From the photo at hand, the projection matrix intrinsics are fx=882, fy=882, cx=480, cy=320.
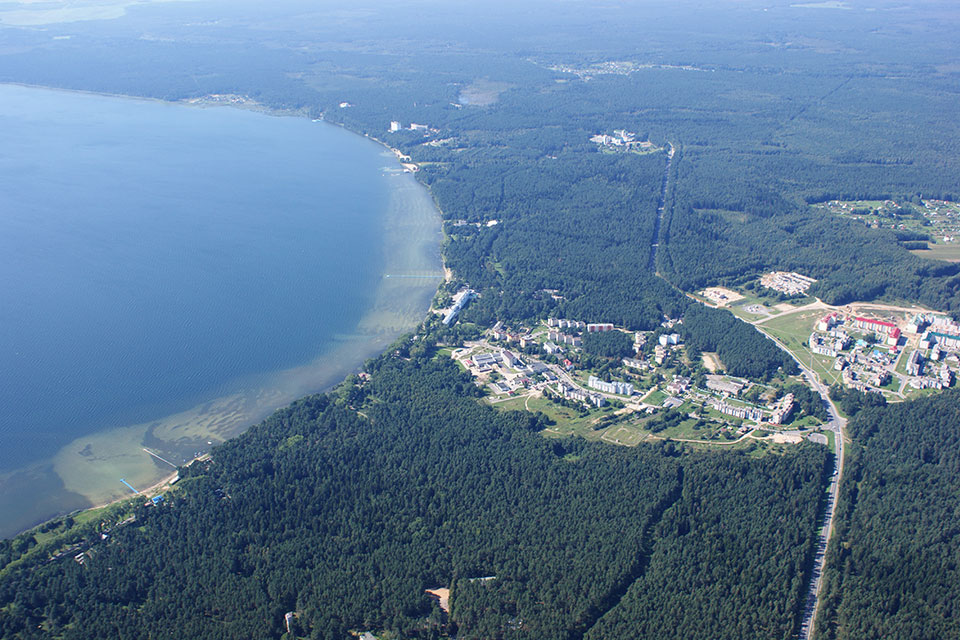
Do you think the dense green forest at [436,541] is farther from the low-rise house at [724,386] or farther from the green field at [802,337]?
the green field at [802,337]

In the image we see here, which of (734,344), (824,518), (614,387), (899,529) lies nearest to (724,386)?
(734,344)

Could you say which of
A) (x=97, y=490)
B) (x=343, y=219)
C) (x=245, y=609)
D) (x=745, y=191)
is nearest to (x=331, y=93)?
(x=343, y=219)

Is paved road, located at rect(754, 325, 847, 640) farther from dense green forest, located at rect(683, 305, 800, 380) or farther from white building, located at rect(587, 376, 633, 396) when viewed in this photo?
white building, located at rect(587, 376, 633, 396)

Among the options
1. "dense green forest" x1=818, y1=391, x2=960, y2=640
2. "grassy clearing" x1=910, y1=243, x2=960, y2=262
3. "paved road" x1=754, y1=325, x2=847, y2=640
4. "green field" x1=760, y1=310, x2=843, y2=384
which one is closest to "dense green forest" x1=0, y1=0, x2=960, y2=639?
"dense green forest" x1=818, y1=391, x2=960, y2=640

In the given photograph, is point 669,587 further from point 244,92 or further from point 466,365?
point 244,92

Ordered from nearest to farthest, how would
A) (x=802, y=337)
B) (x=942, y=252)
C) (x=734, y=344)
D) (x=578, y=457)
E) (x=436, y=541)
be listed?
(x=436, y=541) < (x=578, y=457) < (x=734, y=344) < (x=802, y=337) < (x=942, y=252)

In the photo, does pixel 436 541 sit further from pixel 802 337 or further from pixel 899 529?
pixel 802 337
